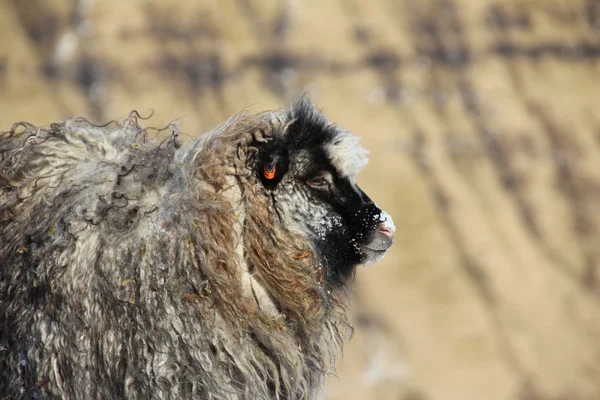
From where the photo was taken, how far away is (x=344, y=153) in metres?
3.92

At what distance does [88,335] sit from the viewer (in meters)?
3.48

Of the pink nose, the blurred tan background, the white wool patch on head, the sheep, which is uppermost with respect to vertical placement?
the blurred tan background

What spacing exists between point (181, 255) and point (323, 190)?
2.61ft

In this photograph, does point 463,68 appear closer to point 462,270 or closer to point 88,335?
point 462,270

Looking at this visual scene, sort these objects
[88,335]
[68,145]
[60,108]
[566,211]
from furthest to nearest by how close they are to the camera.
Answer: [566,211] → [60,108] → [68,145] → [88,335]

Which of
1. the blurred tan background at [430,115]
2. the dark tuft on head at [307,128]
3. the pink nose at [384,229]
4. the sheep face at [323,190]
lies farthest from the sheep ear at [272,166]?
the blurred tan background at [430,115]

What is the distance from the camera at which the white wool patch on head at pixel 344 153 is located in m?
3.89

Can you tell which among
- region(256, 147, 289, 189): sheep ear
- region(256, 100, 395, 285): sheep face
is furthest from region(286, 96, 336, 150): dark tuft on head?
region(256, 147, 289, 189): sheep ear

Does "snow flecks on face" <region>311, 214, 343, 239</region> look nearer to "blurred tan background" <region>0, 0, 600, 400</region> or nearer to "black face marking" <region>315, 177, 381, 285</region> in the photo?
"black face marking" <region>315, 177, 381, 285</region>

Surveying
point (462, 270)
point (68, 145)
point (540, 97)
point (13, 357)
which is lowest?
point (13, 357)

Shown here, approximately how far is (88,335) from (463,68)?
25.8 meters

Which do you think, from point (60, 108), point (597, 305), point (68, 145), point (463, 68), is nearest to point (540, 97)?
point (463, 68)

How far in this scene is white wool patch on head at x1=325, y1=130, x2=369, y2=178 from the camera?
389 centimetres

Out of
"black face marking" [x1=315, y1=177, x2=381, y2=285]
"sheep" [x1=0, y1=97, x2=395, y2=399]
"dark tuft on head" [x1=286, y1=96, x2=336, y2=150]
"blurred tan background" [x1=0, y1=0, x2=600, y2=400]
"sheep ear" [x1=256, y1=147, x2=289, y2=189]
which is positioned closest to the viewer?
"sheep" [x1=0, y1=97, x2=395, y2=399]
